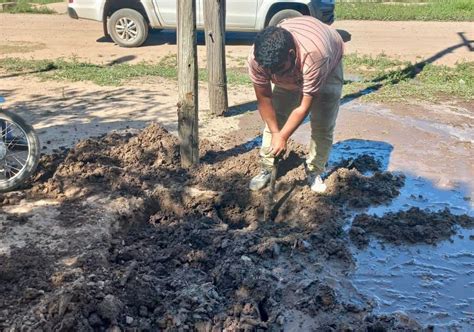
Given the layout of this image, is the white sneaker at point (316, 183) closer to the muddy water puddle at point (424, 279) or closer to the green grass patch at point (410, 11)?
the muddy water puddle at point (424, 279)

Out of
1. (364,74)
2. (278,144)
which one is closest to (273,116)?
(278,144)

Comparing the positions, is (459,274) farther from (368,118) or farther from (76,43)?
(76,43)

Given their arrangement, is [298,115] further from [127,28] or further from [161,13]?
[127,28]

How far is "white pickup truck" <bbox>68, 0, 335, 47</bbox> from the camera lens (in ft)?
41.9

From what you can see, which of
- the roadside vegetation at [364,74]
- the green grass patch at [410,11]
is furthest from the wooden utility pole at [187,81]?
the green grass patch at [410,11]

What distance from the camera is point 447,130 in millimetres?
7949

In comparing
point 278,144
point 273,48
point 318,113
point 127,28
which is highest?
point 273,48

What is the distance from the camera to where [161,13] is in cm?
1282

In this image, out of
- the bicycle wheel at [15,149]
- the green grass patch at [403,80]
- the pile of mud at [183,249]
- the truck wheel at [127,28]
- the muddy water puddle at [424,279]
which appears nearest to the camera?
the pile of mud at [183,249]

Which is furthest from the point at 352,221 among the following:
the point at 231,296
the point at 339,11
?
the point at 339,11

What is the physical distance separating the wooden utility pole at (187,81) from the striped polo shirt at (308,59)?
1.21 metres

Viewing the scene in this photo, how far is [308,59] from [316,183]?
1658 millimetres

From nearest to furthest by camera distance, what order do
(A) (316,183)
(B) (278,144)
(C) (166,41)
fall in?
1. (B) (278,144)
2. (A) (316,183)
3. (C) (166,41)

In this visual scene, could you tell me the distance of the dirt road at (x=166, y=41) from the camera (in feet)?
41.3
